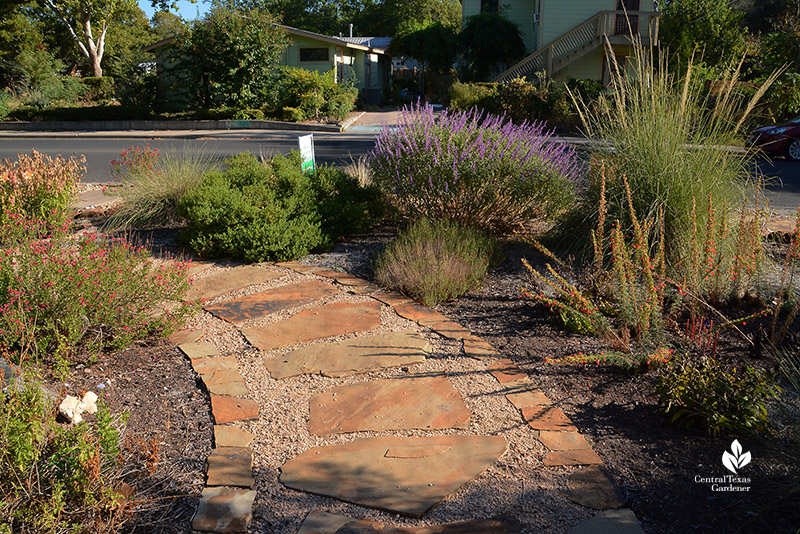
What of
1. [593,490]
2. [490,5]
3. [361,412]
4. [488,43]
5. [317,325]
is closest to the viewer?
[593,490]

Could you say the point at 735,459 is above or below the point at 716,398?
below

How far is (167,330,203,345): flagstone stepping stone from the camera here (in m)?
3.83

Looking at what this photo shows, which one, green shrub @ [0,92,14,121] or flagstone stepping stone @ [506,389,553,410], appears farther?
green shrub @ [0,92,14,121]

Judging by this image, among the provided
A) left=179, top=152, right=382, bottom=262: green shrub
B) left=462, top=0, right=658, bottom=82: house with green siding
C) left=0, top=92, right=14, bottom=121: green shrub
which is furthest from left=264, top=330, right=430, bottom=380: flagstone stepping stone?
left=0, top=92, right=14, bottom=121: green shrub

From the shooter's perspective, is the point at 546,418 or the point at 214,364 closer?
the point at 546,418

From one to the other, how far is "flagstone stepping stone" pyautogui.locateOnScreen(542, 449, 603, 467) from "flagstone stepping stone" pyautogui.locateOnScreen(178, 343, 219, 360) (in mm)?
1993

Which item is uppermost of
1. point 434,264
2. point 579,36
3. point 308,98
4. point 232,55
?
point 579,36

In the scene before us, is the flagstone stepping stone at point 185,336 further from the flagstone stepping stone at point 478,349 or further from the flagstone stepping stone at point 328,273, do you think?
the flagstone stepping stone at point 478,349

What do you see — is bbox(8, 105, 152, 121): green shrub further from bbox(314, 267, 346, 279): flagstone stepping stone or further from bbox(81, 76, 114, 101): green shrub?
bbox(314, 267, 346, 279): flagstone stepping stone

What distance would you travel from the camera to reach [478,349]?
3.72m

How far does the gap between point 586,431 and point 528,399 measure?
0.36 meters

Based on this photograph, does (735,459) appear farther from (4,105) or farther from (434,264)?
(4,105)

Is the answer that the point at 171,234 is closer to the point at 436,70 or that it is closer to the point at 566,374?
the point at 566,374

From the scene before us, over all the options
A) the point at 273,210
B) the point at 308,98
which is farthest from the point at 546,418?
the point at 308,98
